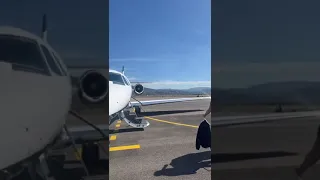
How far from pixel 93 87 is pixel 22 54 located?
17.4 inches

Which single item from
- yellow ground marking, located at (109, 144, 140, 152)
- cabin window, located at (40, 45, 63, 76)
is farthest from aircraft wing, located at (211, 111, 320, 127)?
yellow ground marking, located at (109, 144, 140, 152)

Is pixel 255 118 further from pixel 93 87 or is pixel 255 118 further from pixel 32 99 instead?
pixel 32 99

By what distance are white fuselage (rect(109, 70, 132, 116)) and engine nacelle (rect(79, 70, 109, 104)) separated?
2.52 m

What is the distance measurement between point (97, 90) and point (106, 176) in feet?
1.83

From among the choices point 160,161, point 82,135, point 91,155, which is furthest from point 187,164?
point 82,135

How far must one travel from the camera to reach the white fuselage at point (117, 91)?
4.38m

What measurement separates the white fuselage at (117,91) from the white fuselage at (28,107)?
2761 millimetres

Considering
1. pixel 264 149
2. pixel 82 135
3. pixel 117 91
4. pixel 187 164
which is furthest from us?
pixel 117 91

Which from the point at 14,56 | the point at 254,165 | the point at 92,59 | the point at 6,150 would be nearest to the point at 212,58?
the point at 92,59

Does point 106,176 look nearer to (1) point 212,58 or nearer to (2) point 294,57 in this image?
(1) point 212,58

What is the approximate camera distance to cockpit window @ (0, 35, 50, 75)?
1.27 metres

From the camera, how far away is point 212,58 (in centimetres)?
161

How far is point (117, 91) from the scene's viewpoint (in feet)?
15.3

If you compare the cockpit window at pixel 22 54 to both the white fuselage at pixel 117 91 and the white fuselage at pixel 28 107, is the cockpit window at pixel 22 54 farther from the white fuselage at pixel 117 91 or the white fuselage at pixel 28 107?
the white fuselage at pixel 117 91
